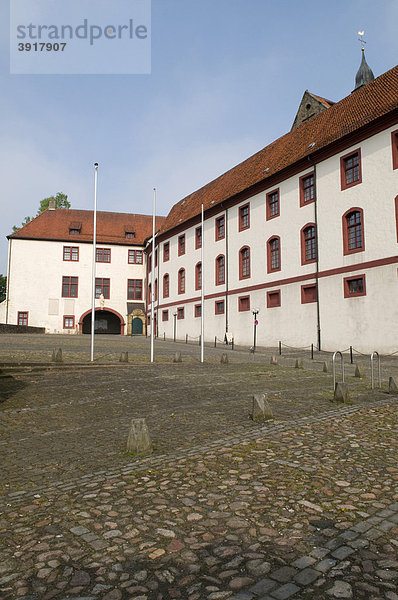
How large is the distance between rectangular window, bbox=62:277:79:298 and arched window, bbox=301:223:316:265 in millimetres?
30259

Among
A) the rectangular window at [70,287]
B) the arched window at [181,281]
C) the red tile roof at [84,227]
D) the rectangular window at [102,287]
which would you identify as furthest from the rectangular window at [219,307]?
the rectangular window at [70,287]

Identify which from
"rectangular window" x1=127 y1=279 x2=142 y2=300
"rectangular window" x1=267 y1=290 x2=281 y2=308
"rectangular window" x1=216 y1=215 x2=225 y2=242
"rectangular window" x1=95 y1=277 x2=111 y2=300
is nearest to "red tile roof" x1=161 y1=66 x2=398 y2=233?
"rectangular window" x1=216 y1=215 x2=225 y2=242

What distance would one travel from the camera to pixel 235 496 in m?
4.22

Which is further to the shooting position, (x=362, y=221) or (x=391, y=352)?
(x=362, y=221)

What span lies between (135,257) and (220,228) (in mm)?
18691

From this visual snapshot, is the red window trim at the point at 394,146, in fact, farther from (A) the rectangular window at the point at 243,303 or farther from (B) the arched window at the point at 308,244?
(A) the rectangular window at the point at 243,303

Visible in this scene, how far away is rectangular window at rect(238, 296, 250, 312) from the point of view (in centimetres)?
3261

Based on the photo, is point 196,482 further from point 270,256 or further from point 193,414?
point 270,256

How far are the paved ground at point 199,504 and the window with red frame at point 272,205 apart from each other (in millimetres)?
23374

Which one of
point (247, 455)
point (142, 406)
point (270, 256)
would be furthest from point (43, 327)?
point (247, 455)

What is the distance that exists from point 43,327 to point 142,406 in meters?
42.0

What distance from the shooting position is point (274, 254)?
30.5m

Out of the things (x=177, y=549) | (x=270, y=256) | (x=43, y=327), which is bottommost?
(x=177, y=549)

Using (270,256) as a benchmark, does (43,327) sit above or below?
below
